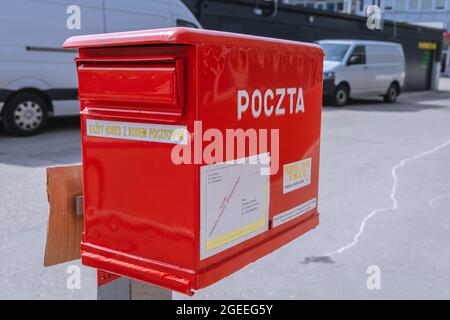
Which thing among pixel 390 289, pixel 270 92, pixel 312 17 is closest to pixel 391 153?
pixel 390 289

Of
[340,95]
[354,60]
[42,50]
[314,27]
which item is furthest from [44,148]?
[314,27]

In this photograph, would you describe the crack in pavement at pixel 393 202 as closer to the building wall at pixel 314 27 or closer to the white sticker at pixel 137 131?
the white sticker at pixel 137 131

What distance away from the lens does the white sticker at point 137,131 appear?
3.91ft

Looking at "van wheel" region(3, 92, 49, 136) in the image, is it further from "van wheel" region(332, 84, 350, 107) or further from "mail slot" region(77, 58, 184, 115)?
"van wheel" region(332, 84, 350, 107)

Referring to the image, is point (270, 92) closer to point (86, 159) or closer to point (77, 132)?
point (86, 159)

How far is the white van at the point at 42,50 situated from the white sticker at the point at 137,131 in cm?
713

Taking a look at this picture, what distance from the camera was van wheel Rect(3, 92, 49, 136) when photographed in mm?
8639

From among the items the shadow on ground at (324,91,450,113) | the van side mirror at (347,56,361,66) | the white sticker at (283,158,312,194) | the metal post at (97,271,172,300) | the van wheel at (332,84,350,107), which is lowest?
the shadow on ground at (324,91,450,113)

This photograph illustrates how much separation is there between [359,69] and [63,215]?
16.1 m

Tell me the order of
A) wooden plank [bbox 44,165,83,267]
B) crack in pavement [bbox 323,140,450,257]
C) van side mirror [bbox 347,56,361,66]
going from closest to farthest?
wooden plank [bbox 44,165,83,267], crack in pavement [bbox 323,140,450,257], van side mirror [bbox 347,56,361,66]

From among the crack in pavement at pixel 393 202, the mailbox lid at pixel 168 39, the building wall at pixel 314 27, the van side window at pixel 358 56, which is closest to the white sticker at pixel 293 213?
the mailbox lid at pixel 168 39

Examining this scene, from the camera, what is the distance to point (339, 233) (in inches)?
171

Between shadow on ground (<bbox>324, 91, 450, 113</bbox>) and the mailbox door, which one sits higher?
the mailbox door

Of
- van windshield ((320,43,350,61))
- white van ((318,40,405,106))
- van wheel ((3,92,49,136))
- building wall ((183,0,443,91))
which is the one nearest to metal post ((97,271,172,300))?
van wheel ((3,92,49,136))
